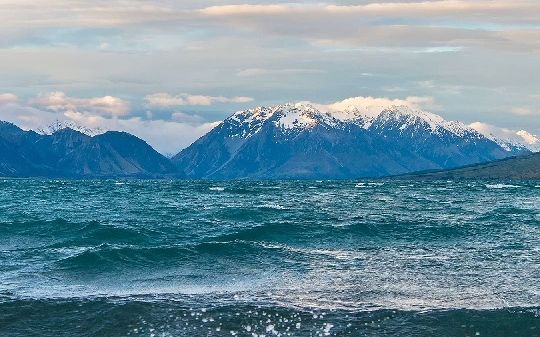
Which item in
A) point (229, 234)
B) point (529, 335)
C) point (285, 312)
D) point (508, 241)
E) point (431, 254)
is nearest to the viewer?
point (529, 335)

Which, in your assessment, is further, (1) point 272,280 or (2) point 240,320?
(1) point 272,280

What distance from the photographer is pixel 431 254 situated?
55.9 meters

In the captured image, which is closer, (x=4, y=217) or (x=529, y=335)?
(x=529, y=335)

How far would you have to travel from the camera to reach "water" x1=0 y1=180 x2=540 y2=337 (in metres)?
32.3

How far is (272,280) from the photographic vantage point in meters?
44.1

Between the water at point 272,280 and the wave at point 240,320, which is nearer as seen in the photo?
the wave at point 240,320

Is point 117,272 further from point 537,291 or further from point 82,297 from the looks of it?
point 537,291

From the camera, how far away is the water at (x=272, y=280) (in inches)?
1273

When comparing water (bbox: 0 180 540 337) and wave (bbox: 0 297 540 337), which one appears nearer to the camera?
wave (bbox: 0 297 540 337)

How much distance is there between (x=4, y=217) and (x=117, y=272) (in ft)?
159

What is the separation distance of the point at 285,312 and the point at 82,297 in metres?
11.3

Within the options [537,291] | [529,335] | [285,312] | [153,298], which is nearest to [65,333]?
[153,298]

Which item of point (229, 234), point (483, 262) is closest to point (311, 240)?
point (229, 234)

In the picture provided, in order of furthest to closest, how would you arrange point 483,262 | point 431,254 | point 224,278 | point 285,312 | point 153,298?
point 431,254
point 483,262
point 224,278
point 153,298
point 285,312
